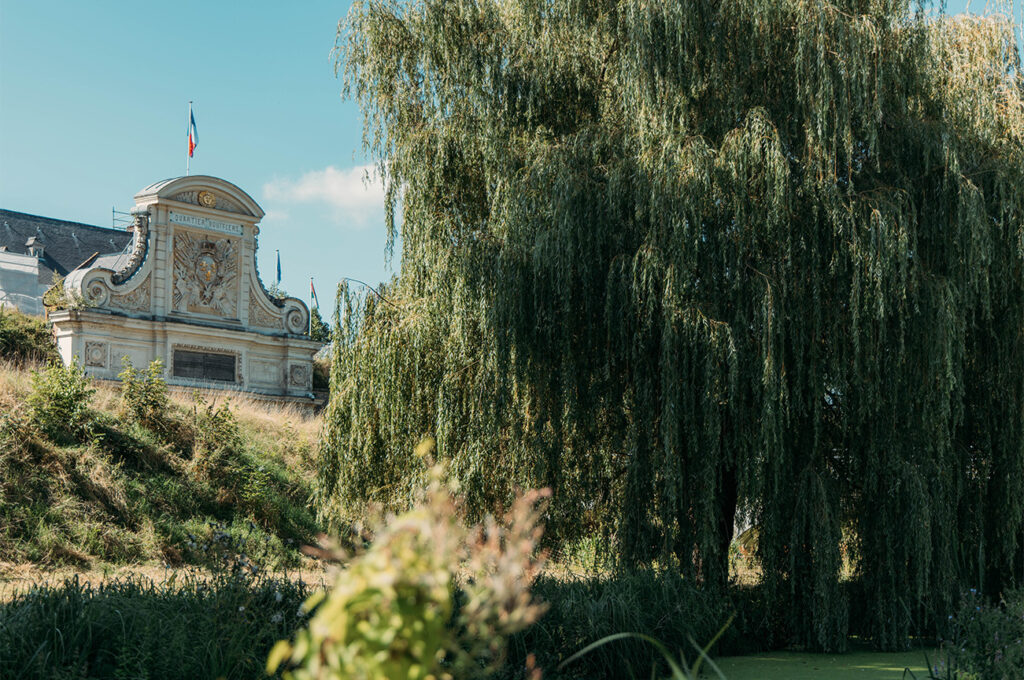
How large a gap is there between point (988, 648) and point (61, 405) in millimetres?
11537

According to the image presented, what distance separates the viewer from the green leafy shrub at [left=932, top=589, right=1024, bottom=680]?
5.89 meters

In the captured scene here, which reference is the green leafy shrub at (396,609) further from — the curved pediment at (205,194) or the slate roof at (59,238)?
the slate roof at (59,238)

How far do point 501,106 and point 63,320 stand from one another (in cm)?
1333

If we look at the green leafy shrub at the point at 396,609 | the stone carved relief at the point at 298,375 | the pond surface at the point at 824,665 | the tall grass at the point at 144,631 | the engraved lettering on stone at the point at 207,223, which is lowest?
the pond surface at the point at 824,665

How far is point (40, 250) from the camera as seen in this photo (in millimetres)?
29531

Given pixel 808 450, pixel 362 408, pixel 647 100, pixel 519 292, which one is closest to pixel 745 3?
pixel 647 100

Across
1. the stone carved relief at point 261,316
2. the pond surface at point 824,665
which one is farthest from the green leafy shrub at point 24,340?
the pond surface at point 824,665

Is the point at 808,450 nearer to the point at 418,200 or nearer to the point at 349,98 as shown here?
the point at 418,200

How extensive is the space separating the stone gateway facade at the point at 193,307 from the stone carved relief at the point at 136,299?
0.07 feet

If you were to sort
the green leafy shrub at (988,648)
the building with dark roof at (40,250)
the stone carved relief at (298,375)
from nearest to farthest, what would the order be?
the green leafy shrub at (988,648), the stone carved relief at (298,375), the building with dark roof at (40,250)

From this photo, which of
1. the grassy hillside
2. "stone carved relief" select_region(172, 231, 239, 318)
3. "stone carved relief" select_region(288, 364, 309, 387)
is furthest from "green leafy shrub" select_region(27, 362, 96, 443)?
"stone carved relief" select_region(288, 364, 309, 387)

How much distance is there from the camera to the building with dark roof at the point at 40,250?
2803 cm

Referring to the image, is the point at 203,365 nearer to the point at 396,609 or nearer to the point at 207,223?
the point at 207,223

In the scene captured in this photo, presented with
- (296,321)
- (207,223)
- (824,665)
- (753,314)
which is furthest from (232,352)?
(824,665)
